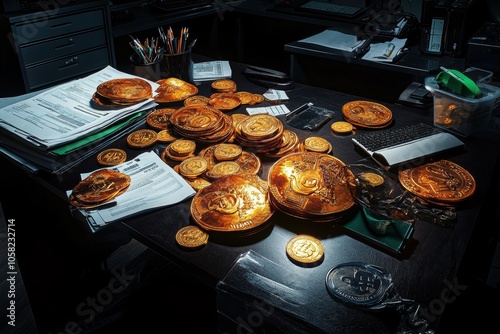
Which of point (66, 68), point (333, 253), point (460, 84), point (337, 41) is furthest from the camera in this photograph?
point (66, 68)

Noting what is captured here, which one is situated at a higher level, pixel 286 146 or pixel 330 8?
pixel 330 8

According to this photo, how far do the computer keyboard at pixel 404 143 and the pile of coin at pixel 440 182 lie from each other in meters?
0.04

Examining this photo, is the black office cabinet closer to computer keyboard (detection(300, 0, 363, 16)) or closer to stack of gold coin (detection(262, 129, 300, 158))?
computer keyboard (detection(300, 0, 363, 16))

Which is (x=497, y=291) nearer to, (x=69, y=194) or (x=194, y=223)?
(x=194, y=223)

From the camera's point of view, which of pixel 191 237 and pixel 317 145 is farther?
pixel 317 145

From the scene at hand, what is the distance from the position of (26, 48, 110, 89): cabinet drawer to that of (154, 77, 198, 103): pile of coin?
4.57 ft

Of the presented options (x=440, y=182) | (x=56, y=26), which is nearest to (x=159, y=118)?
(x=440, y=182)

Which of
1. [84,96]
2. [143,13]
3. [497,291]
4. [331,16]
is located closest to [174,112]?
[84,96]

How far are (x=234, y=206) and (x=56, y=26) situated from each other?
216 centimetres

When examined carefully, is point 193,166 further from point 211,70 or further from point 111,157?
point 211,70

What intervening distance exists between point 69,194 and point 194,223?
0.34 m

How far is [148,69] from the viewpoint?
1558 millimetres

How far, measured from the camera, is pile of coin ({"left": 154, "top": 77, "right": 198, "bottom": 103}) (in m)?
1.48

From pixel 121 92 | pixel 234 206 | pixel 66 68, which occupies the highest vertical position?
pixel 121 92
